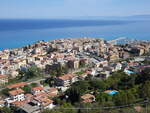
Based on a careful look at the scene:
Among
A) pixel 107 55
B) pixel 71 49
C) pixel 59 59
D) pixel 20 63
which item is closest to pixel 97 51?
pixel 107 55

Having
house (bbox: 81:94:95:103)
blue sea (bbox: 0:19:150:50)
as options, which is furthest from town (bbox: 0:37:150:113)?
blue sea (bbox: 0:19:150:50)

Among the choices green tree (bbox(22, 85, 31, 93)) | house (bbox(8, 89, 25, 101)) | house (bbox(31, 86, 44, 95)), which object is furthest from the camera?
green tree (bbox(22, 85, 31, 93))

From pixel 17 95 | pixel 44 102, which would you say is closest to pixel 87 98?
pixel 44 102

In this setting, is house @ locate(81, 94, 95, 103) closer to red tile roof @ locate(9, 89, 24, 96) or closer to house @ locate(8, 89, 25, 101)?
house @ locate(8, 89, 25, 101)

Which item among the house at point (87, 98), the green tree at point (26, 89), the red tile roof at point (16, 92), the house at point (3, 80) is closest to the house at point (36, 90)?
the green tree at point (26, 89)

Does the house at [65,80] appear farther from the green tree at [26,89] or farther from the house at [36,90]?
the green tree at [26,89]

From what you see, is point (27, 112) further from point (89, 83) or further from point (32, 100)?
point (89, 83)

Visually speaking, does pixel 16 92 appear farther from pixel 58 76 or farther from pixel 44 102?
pixel 58 76

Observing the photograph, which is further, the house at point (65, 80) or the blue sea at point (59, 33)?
the blue sea at point (59, 33)

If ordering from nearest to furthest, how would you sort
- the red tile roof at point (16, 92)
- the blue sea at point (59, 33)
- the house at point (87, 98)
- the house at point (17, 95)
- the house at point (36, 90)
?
the house at point (87, 98) → the house at point (17, 95) → the red tile roof at point (16, 92) → the house at point (36, 90) → the blue sea at point (59, 33)
